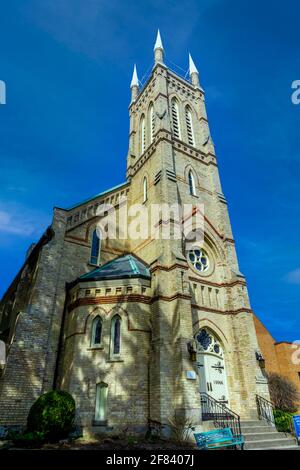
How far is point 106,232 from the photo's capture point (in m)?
18.8

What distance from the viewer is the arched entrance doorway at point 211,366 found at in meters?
14.6

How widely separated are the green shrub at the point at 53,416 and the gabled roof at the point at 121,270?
5385mm

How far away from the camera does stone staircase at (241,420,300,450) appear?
1106cm

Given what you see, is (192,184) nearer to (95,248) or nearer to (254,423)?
(95,248)

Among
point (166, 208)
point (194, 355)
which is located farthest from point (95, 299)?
point (166, 208)

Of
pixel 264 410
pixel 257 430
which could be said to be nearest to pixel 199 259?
pixel 264 410

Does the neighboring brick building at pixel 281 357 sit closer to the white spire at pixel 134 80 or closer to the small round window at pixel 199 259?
the small round window at pixel 199 259

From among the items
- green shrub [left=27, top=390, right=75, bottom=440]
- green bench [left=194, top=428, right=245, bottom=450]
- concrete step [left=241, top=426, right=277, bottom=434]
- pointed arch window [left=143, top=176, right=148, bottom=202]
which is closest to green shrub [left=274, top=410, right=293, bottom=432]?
concrete step [left=241, top=426, right=277, bottom=434]

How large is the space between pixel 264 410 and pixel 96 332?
8.43 m

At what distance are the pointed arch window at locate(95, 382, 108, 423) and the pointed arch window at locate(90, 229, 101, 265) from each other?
6743 mm

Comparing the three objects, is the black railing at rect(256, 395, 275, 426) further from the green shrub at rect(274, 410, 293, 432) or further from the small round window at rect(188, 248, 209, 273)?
the small round window at rect(188, 248, 209, 273)

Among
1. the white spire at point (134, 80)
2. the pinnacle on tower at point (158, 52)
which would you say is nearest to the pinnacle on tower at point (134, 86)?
the white spire at point (134, 80)

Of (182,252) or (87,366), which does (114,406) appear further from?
(182,252)

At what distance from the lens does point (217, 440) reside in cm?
962
